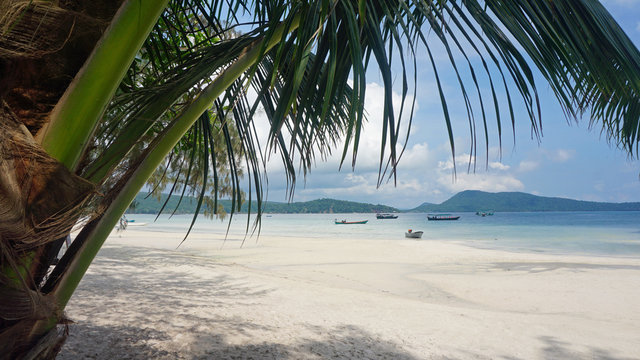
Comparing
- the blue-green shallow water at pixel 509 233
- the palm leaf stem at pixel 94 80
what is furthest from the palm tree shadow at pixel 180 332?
the blue-green shallow water at pixel 509 233

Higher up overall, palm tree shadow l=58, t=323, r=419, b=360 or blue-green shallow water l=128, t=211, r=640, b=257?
palm tree shadow l=58, t=323, r=419, b=360

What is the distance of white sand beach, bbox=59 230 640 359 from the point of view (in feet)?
10.6

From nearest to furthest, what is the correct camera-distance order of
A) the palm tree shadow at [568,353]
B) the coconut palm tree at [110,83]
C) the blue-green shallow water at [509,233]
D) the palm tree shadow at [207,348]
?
the coconut palm tree at [110,83]
the palm tree shadow at [207,348]
the palm tree shadow at [568,353]
the blue-green shallow water at [509,233]

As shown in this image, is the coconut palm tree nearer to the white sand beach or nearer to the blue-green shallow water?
the white sand beach

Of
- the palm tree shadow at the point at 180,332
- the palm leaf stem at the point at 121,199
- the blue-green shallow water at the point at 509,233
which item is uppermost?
the palm leaf stem at the point at 121,199

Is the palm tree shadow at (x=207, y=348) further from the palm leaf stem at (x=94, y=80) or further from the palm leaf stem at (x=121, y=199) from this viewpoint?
the palm leaf stem at (x=94, y=80)

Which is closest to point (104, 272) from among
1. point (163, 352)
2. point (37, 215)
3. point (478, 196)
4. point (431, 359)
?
point (163, 352)

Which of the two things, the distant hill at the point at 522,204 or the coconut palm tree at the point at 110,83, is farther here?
the distant hill at the point at 522,204

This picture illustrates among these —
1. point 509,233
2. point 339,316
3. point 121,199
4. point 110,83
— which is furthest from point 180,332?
point 509,233

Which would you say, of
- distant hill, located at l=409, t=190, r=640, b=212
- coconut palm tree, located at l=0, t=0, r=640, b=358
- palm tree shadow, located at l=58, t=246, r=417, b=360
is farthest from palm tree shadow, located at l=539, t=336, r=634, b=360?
distant hill, located at l=409, t=190, r=640, b=212

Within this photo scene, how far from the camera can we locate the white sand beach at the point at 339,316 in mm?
3227

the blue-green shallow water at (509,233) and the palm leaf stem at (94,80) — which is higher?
the palm leaf stem at (94,80)

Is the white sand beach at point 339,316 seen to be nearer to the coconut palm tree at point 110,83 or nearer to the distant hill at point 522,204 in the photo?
the coconut palm tree at point 110,83

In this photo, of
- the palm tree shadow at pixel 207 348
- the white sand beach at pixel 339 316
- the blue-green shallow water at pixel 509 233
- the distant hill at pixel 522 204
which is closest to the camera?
the palm tree shadow at pixel 207 348
